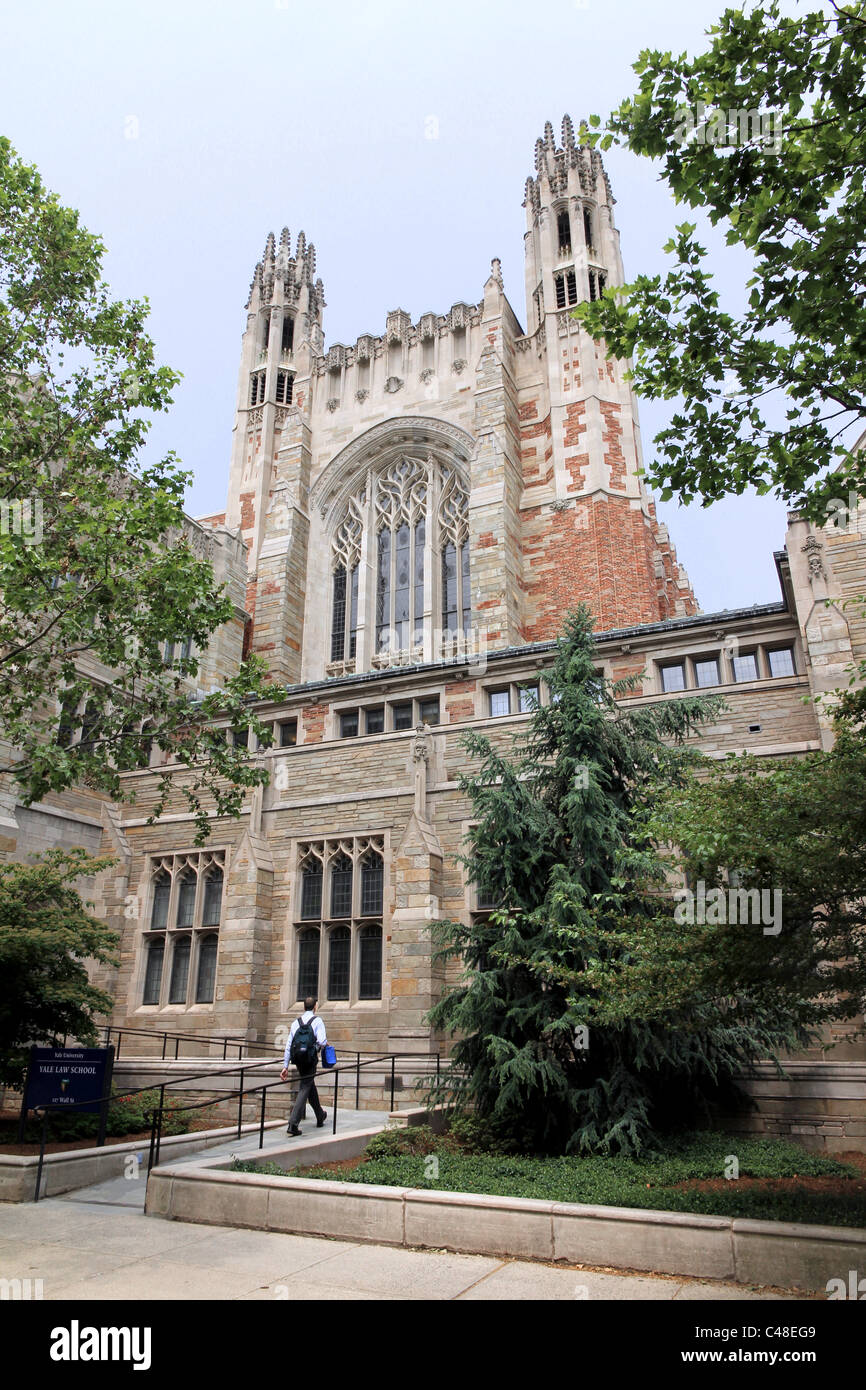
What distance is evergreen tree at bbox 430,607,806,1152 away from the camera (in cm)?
978

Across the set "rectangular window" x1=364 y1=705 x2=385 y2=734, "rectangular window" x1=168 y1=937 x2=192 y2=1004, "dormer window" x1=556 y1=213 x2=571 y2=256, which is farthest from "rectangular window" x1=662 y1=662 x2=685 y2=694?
"dormer window" x1=556 y1=213 x2=571 y2=256

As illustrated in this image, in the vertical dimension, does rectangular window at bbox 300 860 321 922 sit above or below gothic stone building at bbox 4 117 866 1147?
below

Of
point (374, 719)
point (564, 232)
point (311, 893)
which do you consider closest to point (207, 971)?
point (311, 893)

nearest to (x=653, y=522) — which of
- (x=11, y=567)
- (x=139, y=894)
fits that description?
(x=139, y=894)

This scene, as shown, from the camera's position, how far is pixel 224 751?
11906 mm

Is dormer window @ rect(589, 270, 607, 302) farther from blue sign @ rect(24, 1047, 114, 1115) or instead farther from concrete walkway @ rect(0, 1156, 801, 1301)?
concrete walkway @ rect(0, 1156, 801, 1301)

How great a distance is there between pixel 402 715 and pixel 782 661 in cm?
793

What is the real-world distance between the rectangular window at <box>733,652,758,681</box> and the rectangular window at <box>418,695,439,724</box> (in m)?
6.22

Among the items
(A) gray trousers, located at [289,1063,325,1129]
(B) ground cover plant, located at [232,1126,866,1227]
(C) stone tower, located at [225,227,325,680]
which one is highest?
(C) stone tower, located at [225,227,325,680]

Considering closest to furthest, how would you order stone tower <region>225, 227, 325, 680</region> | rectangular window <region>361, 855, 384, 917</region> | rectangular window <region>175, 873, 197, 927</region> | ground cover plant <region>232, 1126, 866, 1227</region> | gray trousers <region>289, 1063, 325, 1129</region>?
ground cover plant <region>232, 1126, 866, 1227</region> < gray trousers <region>289, 1063, 325, 1129</region> < rectangular window <region>361, 855, 384, 917</region> < rectangular window <region>175, 873, 197, 927</region> < stone tower <region>225, 227, 325, 680</region>

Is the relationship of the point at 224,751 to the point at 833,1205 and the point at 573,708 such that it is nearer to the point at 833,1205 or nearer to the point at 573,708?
the point at 573,708

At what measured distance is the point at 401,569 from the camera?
32.1 m

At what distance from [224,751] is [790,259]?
8.57 m

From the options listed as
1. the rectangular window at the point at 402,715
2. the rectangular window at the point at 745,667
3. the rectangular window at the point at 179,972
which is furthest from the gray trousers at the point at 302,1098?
the rectangular window at the point at 745,667
